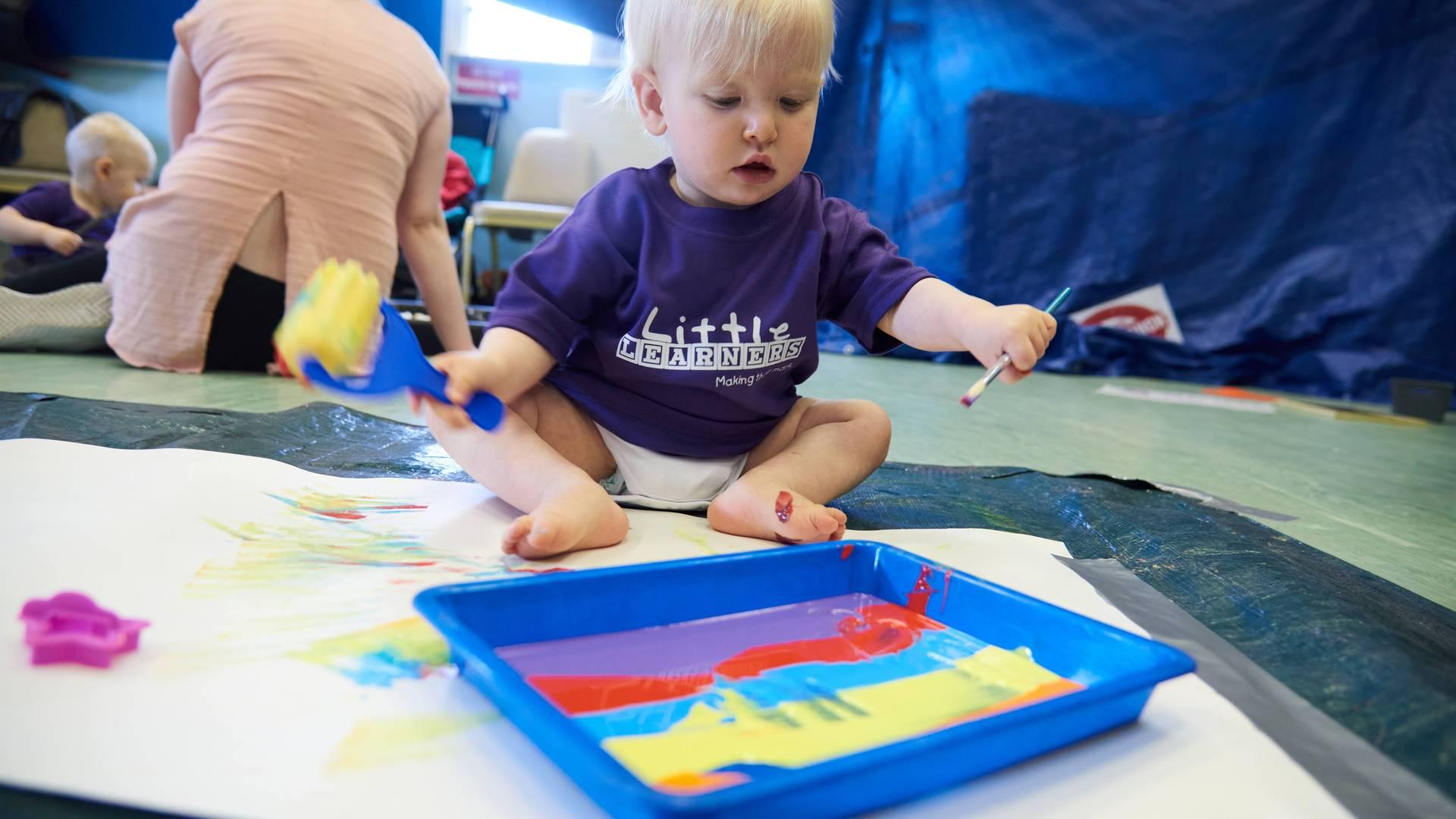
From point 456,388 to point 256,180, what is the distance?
1.13 meters

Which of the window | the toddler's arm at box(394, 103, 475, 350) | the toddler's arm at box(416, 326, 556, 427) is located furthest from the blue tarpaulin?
the toddler's arm at box(416, 326, 556, 427)

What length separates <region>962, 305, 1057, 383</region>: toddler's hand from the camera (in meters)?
0.69

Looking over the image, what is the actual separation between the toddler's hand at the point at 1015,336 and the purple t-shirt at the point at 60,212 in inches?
89.4

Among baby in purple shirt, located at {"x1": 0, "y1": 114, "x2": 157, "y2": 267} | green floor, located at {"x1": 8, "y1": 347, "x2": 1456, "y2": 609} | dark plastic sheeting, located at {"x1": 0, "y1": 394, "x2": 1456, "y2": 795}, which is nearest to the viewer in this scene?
dark plastic sheeting, located at {"x1": 0, "y1": 394, "x2": 1456, "y2": 795}

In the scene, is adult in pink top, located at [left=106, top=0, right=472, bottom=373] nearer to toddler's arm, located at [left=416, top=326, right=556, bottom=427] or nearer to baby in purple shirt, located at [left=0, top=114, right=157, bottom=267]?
baby in purple shirt, located at [left=0, top=114, right=157, bottom=267]

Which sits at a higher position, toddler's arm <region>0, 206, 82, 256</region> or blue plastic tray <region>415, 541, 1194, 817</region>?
blue plastic tray <region>415, 541, 1194, 817</region>

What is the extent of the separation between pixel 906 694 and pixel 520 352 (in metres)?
0.43

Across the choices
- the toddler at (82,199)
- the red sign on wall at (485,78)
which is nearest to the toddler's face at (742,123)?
the toddler at (82,199)

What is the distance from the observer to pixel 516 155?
11.6 feet

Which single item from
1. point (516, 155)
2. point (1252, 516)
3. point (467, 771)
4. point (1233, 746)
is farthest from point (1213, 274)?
point (467, 771)

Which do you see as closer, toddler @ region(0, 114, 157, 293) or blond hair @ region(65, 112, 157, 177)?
toddler @ region(0, 114, 157, 293)

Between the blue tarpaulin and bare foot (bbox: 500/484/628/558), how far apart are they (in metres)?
2.50

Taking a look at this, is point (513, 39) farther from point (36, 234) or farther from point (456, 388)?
point (456, 388)

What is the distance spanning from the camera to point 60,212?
233cm
